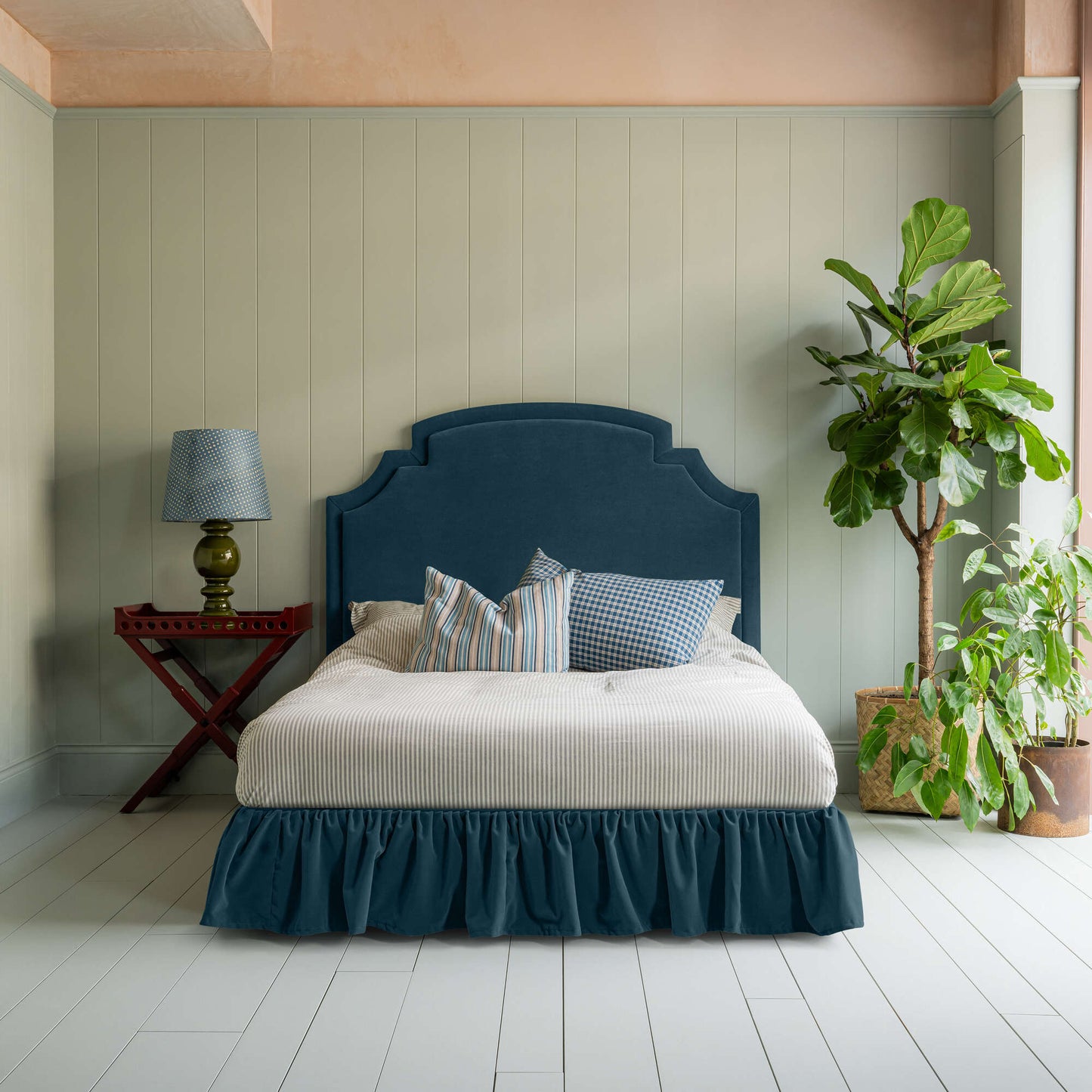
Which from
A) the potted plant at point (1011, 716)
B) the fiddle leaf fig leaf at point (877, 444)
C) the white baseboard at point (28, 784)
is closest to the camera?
the potted plant at point (1011, 716)

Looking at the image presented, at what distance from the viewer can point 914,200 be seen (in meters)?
3.65

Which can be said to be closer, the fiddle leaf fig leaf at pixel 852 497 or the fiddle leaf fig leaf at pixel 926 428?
the fiddle leaf fig leaf at pixel 926 428

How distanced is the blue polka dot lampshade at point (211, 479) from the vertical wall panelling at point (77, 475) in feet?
1.77

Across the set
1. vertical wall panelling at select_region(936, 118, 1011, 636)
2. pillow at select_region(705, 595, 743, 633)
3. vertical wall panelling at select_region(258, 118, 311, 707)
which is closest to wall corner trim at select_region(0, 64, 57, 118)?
vertical wall panelling at select_region(258, 118, 311, 707)

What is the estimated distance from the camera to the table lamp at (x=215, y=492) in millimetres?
3291

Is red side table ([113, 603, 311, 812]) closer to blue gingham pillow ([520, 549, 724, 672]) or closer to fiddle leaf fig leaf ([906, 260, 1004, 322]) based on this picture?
blue gingham pillow ([520, 549, 724, 672])

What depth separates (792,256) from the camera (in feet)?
12.0

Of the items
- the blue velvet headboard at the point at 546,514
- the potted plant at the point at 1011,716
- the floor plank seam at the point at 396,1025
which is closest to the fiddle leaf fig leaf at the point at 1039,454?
the potted plant at the point at 1011,716

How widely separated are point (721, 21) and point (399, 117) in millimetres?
1269

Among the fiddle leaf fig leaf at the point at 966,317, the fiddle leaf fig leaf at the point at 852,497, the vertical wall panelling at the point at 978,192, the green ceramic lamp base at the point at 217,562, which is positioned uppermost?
the vertical wall panelling at the point at 978,192

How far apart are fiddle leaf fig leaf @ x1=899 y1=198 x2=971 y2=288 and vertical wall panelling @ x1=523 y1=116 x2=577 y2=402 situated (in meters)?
1.20

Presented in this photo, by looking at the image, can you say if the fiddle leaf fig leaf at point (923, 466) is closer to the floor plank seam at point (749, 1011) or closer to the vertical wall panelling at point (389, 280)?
the floor plank seam at point (749, 1011)

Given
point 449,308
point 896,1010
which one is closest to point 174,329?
point 449,308

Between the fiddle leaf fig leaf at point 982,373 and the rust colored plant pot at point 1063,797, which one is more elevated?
the fiddle leaf fig leaf at point 982,373
